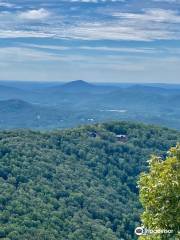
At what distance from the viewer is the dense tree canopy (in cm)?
1867

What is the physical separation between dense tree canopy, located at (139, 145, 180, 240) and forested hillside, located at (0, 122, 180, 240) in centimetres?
7619

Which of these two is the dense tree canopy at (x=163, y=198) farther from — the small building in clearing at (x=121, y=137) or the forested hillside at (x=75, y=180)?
the small building in clearing at (x=121, y=137)

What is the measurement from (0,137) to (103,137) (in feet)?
100

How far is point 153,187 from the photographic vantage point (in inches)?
747

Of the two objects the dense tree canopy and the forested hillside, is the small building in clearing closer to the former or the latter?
the forested hillside

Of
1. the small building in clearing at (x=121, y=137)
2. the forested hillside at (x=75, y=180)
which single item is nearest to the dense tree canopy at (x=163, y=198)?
the forested hillside at (x=75, y=180)

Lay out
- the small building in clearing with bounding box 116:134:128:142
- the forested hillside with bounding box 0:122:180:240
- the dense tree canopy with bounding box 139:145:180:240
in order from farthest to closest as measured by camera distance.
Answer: the small building in clearing with bounding box 116:134:128:142 < the forested hillside with bounding box 0:122:180:240 < the dense tree canopy with bounding box 139:145:180:240

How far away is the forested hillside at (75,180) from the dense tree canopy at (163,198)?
76.2m

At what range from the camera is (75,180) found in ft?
437

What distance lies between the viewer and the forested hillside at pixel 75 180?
10462 centimetres

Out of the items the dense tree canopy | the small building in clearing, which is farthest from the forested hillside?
the dense tree canopy

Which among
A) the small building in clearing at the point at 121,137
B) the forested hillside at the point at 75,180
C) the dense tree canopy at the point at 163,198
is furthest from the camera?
the small building in clearing at the point at 121,137

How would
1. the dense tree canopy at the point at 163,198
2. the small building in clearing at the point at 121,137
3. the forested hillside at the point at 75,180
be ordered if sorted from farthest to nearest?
the small building in clearing at the point at 121,137 < the forested hillside at the point at 75,180 < the dense tree canopy at the point at 163,198

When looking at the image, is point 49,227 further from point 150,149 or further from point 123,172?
point 150,149
